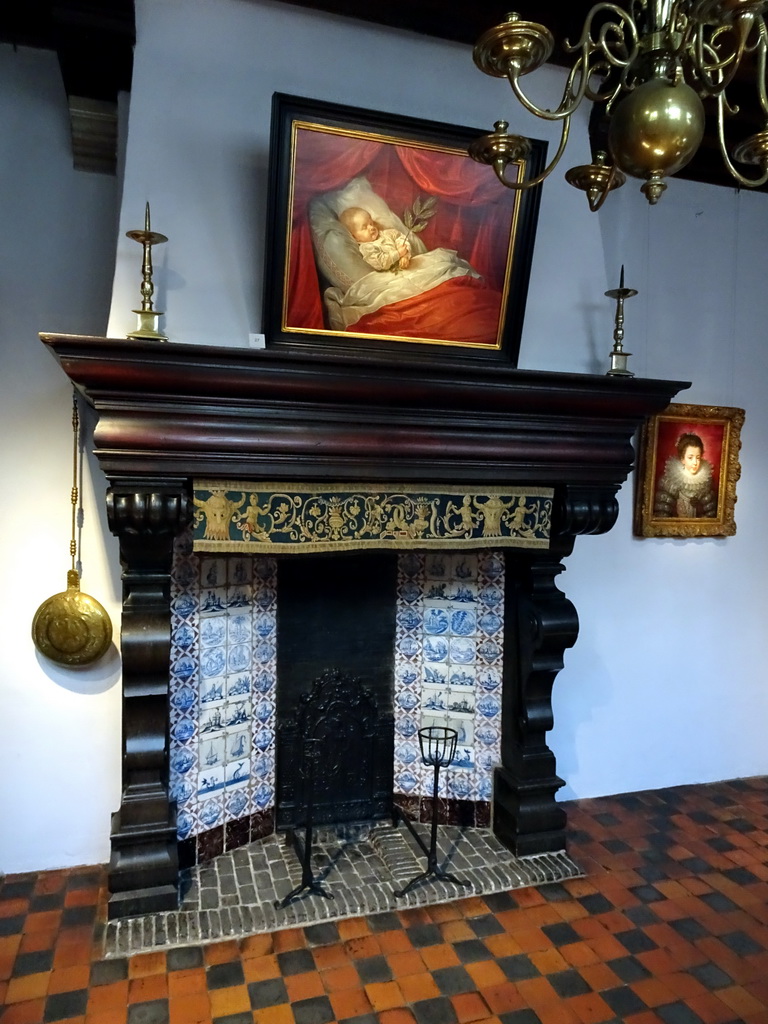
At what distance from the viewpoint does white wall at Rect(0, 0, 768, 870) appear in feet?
6.72

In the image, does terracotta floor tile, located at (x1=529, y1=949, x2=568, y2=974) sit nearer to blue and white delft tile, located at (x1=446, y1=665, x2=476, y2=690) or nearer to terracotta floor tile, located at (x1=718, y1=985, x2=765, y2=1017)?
terracotta floor tile, located at (x1=718, y1=985, x2=765, y2=1017)

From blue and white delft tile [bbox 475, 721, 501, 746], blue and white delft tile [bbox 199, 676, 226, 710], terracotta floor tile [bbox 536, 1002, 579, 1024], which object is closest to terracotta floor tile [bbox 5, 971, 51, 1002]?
blue and white delft tile [bbox 199, 676, 226, 710]

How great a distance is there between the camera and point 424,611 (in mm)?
2818

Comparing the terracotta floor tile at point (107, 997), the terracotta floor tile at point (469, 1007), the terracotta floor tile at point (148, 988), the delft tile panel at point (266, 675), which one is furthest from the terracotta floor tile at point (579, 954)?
the terracotta floor tile at point (107, 997)

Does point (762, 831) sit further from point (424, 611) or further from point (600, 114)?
point (600, 114)

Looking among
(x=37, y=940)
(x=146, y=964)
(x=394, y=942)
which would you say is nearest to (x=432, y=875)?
(x=394, y=942)

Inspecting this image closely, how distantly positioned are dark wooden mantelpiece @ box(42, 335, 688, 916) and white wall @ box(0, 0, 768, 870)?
0.23 m

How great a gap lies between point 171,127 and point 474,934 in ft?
8.60

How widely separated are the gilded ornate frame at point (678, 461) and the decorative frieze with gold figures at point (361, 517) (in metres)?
0.88

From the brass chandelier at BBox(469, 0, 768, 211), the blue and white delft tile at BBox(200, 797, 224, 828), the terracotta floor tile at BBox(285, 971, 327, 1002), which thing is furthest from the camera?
the blue and white delft tile at BBox(200, 797, 224, 828)

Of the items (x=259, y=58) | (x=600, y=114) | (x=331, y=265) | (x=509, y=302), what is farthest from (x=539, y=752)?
(x=259, y=58)

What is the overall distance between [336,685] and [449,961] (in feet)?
3.25

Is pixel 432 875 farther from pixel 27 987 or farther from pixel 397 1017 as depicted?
pixel 27 987

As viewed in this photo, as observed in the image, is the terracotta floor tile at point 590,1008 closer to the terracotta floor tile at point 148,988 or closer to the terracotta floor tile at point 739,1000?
the terracotta floor tile at point 739,1000
